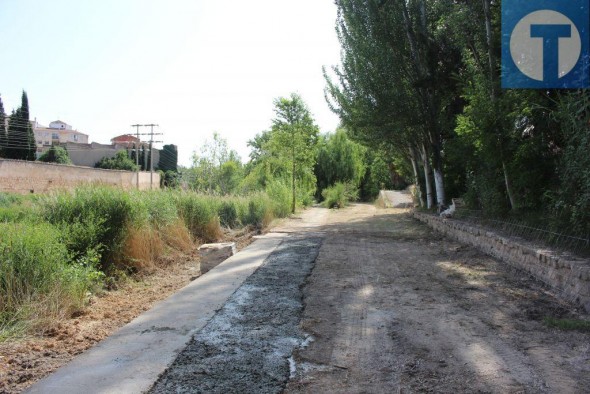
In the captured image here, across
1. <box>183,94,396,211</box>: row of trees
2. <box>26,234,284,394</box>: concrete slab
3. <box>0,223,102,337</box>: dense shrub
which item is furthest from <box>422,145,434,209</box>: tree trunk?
<box>0,223,102,337</box>: dense shrub

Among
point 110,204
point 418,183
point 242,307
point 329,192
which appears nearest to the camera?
point 242,307

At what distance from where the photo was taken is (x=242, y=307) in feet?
15.4

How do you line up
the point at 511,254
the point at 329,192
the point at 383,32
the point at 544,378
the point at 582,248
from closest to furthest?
the point at 544,378
the point at 582,248
the point at 511,254
the point at 383,32
the point at 329,192

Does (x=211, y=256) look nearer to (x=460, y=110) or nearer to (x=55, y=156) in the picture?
(x=460, y=110)

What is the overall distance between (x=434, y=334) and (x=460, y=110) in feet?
40.3

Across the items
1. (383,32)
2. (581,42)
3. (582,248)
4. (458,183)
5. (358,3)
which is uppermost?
(358,3)

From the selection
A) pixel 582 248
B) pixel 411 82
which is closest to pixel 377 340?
pixel 582 248

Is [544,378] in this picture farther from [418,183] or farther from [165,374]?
[418,183]

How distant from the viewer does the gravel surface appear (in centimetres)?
288

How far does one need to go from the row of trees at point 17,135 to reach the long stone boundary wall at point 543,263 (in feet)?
174

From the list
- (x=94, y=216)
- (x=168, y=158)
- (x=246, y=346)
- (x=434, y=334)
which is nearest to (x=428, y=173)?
(x=94, y=216)

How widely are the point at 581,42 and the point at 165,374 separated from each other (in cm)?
743

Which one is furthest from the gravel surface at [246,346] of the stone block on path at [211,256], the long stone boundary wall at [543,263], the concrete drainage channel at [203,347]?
the long stone boundary wall at [543,263]

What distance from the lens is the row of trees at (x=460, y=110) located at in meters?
6.03
